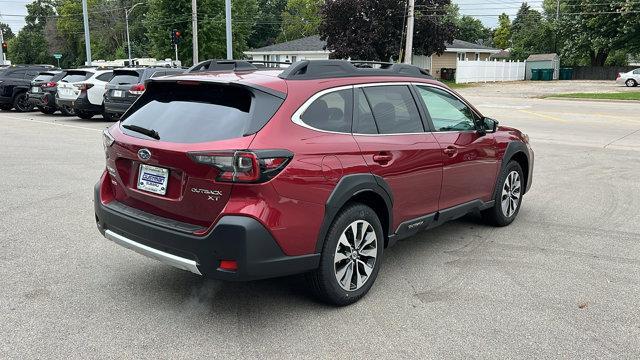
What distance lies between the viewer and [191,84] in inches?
159

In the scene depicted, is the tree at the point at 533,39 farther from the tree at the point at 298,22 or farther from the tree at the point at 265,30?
the tree at the point at 265,30

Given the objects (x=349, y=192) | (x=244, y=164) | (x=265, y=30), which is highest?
(x=265, y=30)

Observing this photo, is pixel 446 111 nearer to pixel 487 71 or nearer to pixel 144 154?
pixel 144 154

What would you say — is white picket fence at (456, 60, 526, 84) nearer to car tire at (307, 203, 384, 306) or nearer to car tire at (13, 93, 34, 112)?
→ car tire at (13, 93, 34, 112)

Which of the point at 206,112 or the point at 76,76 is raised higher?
the point at 76,76

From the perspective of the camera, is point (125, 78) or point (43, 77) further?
point (43, 77)

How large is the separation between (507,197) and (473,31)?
11053 centimetres

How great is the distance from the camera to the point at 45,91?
19766mm

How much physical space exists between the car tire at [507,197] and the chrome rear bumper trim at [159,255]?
353 cm

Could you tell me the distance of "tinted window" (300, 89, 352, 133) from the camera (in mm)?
3891

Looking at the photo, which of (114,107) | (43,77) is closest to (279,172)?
(114,107)

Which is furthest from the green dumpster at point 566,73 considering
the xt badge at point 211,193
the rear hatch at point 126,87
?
the xt badge at point 211,193

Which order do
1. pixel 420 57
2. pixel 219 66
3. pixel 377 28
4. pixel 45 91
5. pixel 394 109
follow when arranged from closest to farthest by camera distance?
pixel 394 109 → pixel 219 66 → pixel 45 91 → pixel 377 28 → pixel 420 57

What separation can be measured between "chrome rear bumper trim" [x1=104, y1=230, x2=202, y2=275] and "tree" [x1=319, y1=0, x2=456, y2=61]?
134 feet
